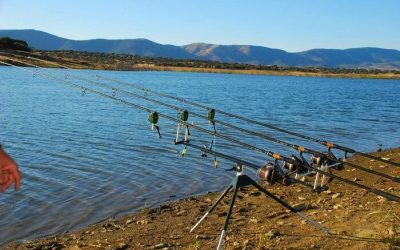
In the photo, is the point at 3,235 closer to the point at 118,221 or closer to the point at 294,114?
→ the point at 118,221

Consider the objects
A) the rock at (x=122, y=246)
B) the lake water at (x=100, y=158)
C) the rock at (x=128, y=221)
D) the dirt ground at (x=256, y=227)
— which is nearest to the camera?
the dirt ground at (x=256, y=227)

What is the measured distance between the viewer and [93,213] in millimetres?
11188

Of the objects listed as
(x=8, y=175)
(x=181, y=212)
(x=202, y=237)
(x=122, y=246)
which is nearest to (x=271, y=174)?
(x=202, y=237)

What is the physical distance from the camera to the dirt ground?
25.6 ft

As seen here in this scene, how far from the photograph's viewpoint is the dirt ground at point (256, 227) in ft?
25.6

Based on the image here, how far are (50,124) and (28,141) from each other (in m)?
5.01

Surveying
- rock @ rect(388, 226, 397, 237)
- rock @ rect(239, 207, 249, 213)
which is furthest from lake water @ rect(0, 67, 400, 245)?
rock @ rect(388, 226, 397, 237)

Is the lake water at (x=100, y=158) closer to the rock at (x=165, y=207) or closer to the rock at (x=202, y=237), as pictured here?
the rock at (x=165, y=207)

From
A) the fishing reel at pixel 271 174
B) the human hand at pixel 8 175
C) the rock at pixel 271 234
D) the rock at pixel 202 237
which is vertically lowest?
the rock at pixel 202 237

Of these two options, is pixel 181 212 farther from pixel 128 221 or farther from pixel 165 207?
pixel 128 221

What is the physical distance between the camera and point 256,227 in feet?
30.0

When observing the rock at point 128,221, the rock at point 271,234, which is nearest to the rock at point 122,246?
the rock at point 128,221

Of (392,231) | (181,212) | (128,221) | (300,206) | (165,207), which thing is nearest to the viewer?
(392,231)

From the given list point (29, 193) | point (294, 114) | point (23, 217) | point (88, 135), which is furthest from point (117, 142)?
point (294, 114)
